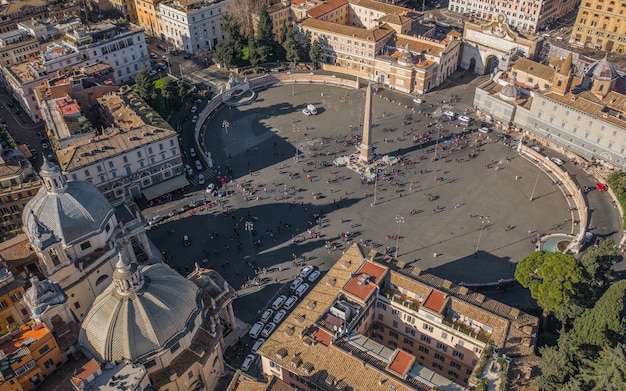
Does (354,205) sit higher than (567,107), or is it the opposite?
(567,107)

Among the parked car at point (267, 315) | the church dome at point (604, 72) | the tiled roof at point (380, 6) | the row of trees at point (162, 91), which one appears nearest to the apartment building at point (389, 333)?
the parked car at point (267, 315)

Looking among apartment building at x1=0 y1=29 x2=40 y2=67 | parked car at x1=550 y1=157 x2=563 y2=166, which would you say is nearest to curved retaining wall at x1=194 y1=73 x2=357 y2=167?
apartment building at x1=0 y1=29 x2=40 y2=67

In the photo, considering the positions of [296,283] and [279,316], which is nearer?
[279,316]

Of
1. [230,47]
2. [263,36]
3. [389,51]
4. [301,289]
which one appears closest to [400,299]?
[301,289]

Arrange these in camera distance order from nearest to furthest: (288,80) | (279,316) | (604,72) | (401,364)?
1. (401,364)
2. (279,316)
3. (604,72)
4. (288,80)

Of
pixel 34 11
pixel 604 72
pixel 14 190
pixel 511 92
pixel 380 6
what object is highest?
pixel 604 72

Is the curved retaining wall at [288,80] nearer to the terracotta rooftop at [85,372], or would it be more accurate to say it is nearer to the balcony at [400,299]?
the balcony at [400,299]

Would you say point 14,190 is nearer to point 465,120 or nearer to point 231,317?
point 231,317

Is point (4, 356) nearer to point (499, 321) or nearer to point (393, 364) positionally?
point (393, 364)

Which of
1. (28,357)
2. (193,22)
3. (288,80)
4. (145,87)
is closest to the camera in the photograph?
(28,357)
